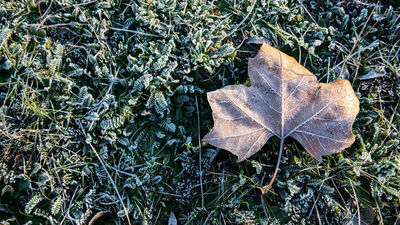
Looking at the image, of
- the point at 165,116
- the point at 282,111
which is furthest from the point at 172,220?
the point at 282,111

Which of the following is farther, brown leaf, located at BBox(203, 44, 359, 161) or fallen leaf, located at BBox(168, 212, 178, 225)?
fallen leaf, located at BBox(168, 212, 178, 225)

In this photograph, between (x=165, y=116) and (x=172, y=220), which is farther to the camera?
(x=165, y=116)

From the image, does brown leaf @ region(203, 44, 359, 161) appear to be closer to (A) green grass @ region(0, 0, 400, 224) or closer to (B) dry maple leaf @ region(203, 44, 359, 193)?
(B) dry maple leaf @ region(203, 44, 359, 193)

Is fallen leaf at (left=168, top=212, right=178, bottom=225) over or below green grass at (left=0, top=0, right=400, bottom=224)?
below

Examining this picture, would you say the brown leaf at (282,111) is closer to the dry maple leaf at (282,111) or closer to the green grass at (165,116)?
the dry maple leaf at (282,111)

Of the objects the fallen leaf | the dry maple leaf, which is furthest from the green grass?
the dry maple leaf

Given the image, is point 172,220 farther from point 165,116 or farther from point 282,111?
point 282,111

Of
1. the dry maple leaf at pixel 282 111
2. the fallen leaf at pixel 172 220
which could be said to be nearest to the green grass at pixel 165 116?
the fallen leaf at pixel 172 220
